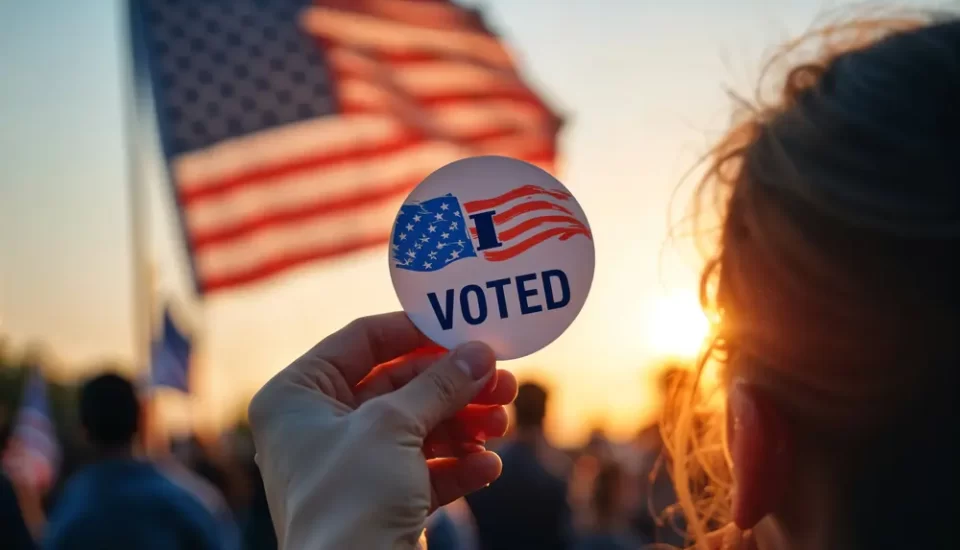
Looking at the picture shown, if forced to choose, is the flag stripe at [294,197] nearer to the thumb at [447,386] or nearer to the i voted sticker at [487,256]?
the i voted sticker at [487,256]

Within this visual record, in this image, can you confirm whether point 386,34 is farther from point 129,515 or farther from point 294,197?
point 129,515

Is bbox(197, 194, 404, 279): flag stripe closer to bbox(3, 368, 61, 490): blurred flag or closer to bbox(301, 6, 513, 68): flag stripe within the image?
bbox(301, 6, 513, 68): flag stripe

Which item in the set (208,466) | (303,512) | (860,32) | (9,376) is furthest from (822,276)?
(9,376)

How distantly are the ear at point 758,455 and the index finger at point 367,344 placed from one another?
64 centimetres

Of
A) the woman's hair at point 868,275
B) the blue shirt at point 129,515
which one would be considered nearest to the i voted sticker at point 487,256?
the woman's hair at point 868,275

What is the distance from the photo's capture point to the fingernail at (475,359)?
1335mm

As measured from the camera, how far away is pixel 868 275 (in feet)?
2.94

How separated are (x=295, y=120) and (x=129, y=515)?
3.99m

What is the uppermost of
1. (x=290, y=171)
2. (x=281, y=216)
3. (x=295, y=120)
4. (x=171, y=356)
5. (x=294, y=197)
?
Result: (x=295, y=120)

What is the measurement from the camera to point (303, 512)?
3.71ft

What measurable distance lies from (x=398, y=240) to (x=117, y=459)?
93.2 inches

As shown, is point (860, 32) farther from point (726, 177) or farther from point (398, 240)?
point (398, 240)

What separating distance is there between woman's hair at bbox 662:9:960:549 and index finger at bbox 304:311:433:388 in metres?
0.65

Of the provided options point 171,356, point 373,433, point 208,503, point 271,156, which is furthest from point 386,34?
Result: point 373,433
